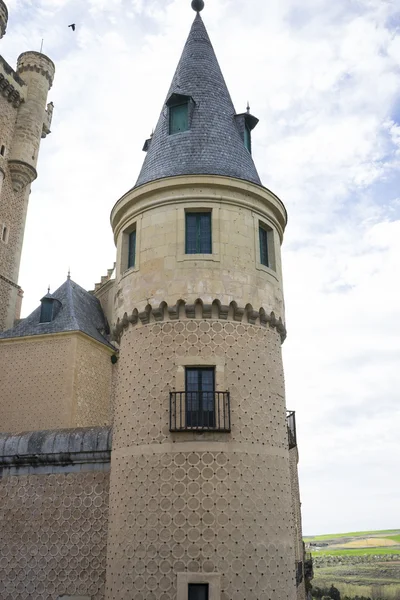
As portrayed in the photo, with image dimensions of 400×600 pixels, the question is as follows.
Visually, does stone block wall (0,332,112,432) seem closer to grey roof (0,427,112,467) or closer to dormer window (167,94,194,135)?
grey roof (0,427,112,467)

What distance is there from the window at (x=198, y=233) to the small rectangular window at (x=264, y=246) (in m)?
1.59

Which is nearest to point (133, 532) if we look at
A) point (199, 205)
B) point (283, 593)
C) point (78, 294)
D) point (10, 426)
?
point (283, 593)

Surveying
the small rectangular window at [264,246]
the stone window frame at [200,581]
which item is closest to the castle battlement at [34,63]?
the small rectangular window at [264,246]

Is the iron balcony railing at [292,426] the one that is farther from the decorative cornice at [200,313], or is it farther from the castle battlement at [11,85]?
the castle battlement at [11,85]

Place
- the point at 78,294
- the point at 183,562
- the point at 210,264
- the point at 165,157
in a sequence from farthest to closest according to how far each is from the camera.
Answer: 1. the point at 78,294
2. the point at 165,157
3. the point at 210,264
4. the point at 183,562

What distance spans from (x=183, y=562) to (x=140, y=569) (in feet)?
3.17

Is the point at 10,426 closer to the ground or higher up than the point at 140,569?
higher up

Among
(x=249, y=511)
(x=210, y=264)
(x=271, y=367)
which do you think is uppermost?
(x=210, y=264)

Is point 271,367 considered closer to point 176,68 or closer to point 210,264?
point 210,264

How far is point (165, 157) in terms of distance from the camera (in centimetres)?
1363

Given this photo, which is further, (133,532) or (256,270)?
(256,270)

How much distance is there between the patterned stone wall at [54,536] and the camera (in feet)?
39.2

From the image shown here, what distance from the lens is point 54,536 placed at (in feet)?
40.9

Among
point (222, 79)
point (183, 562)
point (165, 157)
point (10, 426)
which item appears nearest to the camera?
point (183, 562)
